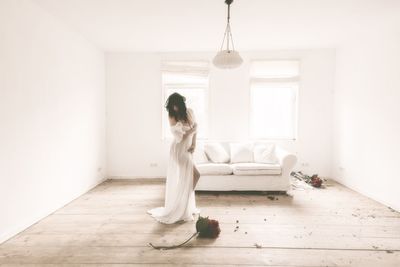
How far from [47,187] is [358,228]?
4.08 meters

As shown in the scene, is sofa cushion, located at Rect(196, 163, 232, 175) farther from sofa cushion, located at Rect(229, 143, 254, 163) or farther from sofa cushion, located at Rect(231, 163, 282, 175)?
sofa cushion, located at Rect(229, 143, 254, 163)

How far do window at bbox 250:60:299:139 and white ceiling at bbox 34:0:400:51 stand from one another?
2.73 ft

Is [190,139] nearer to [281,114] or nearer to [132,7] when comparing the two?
[132,7]

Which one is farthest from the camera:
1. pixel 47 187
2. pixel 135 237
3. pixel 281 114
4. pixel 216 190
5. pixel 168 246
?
pixel 281 114

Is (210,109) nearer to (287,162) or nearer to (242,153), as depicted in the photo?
(242,153)

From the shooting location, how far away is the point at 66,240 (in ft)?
9.18

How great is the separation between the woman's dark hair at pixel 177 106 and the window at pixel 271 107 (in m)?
2.75

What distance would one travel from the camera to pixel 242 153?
4.95 meters

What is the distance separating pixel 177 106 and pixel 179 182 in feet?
3.24

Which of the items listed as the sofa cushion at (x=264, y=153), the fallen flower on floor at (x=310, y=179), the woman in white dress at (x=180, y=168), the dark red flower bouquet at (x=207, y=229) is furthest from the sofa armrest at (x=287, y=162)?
the dark red flower bouquet at (x=207, y=229)

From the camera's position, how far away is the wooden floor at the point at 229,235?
7.91ft

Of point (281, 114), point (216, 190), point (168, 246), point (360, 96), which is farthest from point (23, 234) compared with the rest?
point (360, 96)

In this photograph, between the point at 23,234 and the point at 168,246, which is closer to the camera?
the point at 168,246

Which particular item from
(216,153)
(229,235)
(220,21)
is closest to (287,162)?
(216,153)
